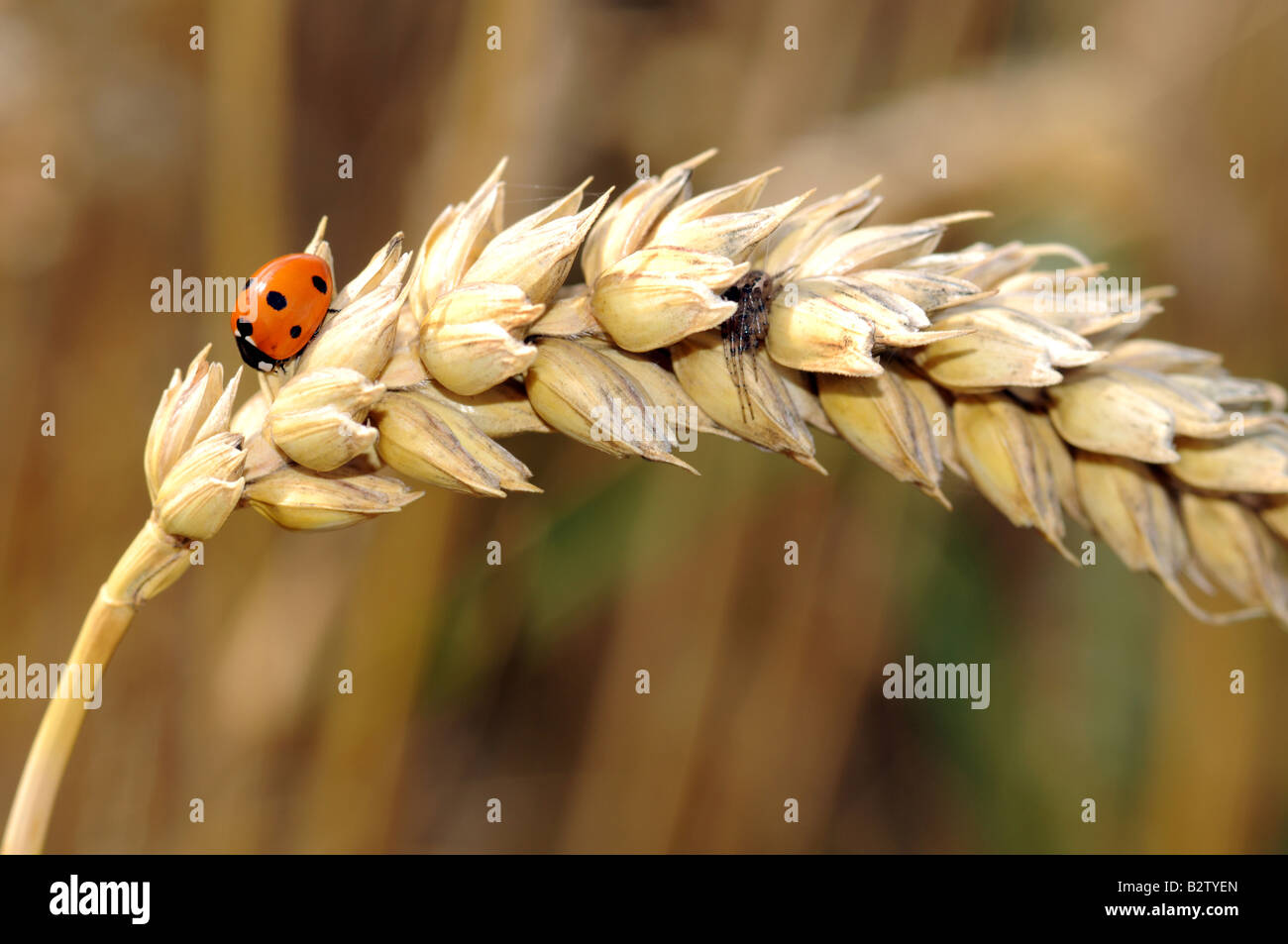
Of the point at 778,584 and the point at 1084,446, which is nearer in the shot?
the point at 1084,446

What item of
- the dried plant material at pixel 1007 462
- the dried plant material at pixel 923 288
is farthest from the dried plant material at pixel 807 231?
the dried plant material at pixel 1007 462

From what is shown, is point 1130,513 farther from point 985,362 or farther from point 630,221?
point 630,221

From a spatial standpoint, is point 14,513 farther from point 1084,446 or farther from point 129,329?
point 1084,446

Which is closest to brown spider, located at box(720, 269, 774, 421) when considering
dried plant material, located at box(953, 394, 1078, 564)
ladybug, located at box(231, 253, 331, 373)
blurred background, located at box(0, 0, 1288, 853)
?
dried plant material, located at box(953, 394, 1078, 564)

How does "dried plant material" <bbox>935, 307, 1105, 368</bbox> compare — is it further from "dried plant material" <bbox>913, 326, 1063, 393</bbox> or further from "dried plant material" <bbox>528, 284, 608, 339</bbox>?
"dried plant material" <bbox>528, 284, 608, 339</bbox>

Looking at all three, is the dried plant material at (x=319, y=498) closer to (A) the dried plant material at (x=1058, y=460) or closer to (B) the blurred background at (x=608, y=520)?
(A) the dried plant material at (x=1058, y=460)
